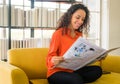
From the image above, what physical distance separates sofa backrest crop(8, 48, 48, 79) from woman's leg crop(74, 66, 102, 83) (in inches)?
15.5

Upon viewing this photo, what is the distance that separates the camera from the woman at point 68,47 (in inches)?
70.6

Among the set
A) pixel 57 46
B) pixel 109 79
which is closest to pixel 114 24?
pixel 109 79

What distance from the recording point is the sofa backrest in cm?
214

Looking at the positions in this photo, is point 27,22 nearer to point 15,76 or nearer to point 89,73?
point 89,73

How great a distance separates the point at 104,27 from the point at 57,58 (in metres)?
2.29

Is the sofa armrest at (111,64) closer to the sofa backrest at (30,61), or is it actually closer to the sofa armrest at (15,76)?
the sofa backrest at (30,61)

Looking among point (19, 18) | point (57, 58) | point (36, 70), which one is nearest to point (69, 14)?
point (57, 58)

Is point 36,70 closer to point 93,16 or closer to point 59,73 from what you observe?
point 59,73

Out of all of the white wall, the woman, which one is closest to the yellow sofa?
the woman

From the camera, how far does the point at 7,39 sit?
297 cm

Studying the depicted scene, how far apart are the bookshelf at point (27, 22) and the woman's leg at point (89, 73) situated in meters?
1.19

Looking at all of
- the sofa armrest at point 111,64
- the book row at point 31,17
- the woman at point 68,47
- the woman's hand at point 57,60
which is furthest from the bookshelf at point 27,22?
the woman's hand at point 57,60

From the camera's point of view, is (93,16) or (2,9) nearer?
(2,9)

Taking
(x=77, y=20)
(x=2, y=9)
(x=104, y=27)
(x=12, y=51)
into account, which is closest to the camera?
(x=77, y=20)
